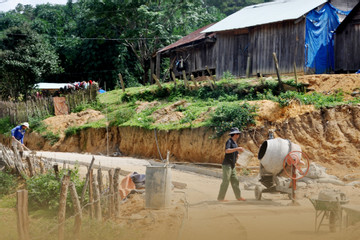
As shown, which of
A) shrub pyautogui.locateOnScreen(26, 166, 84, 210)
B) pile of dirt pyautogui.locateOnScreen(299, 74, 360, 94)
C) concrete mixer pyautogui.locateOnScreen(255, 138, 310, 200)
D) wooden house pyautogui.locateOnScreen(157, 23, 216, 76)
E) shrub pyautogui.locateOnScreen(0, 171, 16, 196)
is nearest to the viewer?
concrete mixer pyautogui.locateOnScreen(255, 138, 310, 200)

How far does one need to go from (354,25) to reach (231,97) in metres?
7.14

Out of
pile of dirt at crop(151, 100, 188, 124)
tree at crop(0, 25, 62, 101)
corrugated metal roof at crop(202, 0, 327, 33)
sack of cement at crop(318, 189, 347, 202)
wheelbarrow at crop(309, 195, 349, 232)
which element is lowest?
wheelbarrow at crop(309, 195, 349, 232)

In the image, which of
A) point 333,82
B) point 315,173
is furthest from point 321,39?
point 315,173

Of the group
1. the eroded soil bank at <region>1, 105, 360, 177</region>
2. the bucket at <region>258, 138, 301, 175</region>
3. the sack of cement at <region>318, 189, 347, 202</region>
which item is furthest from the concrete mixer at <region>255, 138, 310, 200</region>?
the eroded soil bank at <region>1, 105, 360, 177</region>

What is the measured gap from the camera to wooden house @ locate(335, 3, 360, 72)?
68.6 ft

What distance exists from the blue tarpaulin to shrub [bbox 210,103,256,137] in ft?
20.8

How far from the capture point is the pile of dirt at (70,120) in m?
25.2

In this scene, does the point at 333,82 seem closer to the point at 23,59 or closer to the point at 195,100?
the point at 195,100

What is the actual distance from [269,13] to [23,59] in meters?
17.4

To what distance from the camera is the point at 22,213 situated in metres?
6.03

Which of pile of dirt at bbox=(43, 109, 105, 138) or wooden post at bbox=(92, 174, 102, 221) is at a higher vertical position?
pile of dirt at bbox=(43, 109, 105, 138)

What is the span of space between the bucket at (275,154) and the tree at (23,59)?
78.6 feet

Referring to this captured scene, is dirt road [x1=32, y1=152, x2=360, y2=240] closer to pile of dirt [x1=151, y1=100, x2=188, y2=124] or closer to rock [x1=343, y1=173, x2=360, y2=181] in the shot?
rock [x1=343, y1=173, x2=360, y2=181]

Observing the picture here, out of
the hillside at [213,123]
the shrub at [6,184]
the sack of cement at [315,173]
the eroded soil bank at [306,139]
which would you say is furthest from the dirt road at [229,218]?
the shrub at [6,184]
